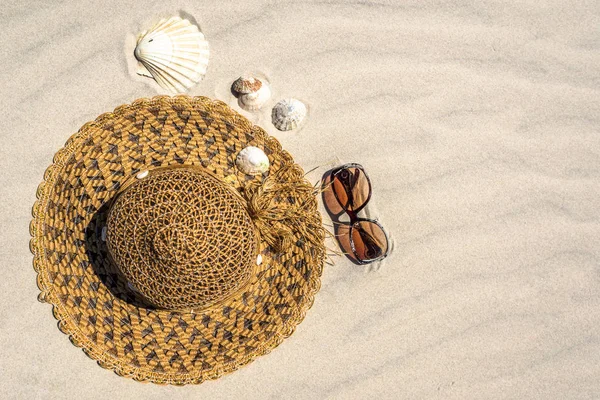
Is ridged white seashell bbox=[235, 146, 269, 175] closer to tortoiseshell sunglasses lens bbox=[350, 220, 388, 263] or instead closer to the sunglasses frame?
the sunglasses frame

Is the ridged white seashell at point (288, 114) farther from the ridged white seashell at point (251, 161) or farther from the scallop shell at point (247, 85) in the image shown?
the ridged white seashell at point (251, 161)

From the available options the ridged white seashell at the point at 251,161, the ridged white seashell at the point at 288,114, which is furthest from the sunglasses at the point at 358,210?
the ridged white seashell at the point at 251,161

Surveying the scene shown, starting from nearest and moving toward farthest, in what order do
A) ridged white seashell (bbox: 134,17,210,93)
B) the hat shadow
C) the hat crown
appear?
the hat crown, the hat shadow, ridged white seashell (bbox: 134,17,210,93)

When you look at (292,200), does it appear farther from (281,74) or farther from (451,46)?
(451,46)

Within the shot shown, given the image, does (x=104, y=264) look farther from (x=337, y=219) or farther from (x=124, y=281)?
(x=337, y=219)

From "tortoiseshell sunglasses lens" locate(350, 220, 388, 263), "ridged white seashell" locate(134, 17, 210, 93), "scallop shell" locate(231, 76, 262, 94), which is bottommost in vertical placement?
"tortoiseshell sunglasses lens" locate(350, 220, 388, 263)

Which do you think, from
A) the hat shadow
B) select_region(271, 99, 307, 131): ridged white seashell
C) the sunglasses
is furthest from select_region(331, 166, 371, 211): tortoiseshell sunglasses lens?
the hat shadow
